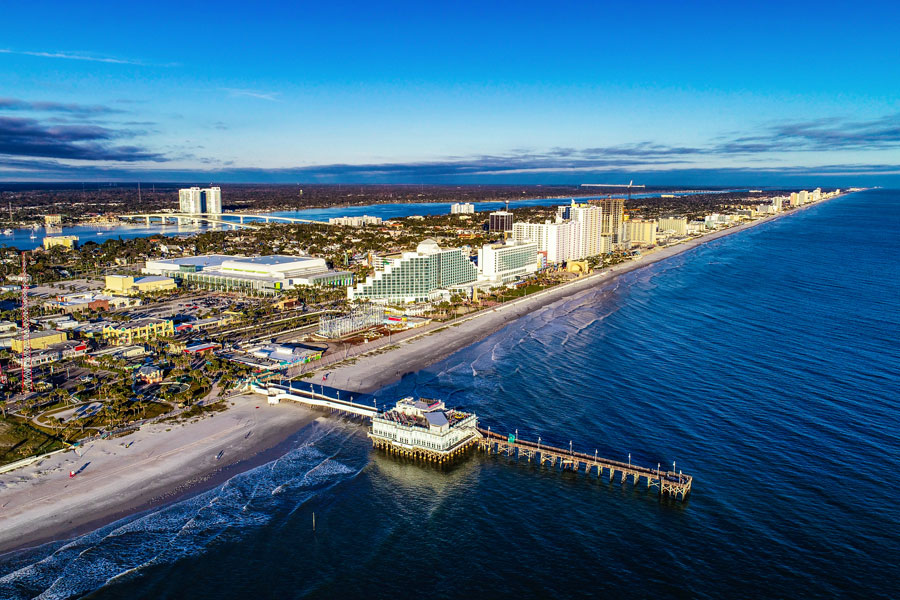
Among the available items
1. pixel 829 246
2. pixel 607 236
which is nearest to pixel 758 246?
pixel 829 246

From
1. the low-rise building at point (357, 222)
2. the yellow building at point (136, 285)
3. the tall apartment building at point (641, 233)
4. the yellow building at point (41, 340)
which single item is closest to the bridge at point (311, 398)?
the yellow building at point (41, 340)

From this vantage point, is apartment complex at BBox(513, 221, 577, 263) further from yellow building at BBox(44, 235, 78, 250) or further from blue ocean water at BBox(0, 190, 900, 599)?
yellow building at BBox(44, 235, 78, 250)

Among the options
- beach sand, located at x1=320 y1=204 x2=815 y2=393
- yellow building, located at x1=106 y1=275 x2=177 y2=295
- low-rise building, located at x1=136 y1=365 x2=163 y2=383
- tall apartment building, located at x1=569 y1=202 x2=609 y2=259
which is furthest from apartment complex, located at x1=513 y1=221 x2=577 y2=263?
low-rise building, located at x1=136 y1=365 x2=163 y2=383

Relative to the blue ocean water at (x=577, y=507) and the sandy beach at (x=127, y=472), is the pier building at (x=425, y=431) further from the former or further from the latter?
the sandy beach at (x=127, y=472)

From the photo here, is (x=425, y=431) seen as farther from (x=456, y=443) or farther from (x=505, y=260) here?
(x=505, y=260)

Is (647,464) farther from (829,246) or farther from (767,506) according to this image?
(829,246)

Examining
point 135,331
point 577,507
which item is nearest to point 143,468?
point 577,507
